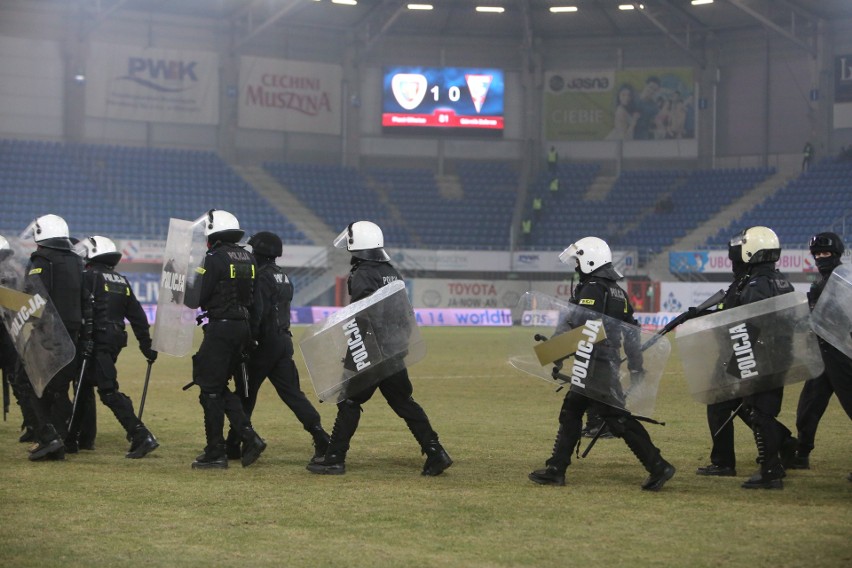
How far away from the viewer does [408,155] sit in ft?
156

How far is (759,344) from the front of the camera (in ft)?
27.8

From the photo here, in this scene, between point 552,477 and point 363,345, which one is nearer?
point 552,477

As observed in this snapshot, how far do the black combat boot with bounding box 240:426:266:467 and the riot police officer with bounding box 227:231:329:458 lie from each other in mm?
422

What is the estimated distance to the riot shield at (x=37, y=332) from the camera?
945cm

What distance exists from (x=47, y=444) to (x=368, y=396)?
281cm

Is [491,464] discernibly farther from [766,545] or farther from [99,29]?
[99,29]

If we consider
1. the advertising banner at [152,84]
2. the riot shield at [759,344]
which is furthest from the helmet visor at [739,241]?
the advertising banner at [152,84]

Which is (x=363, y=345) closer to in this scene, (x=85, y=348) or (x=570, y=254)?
(x=570, y=254)

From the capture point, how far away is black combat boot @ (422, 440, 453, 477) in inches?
351

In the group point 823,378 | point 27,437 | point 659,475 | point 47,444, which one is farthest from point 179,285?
point 823,378

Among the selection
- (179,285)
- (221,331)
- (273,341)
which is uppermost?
(179,285)

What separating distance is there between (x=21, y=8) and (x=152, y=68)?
5090 millimetres

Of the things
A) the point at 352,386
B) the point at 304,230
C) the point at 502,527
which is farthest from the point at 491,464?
the point at 304,230

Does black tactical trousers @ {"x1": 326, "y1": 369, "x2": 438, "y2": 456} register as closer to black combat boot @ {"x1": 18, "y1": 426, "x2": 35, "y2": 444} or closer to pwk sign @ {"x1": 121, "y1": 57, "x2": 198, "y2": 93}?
black combat boot @ {"x1": 18, "y1": 426, "x2": 35, "y2": 444}
